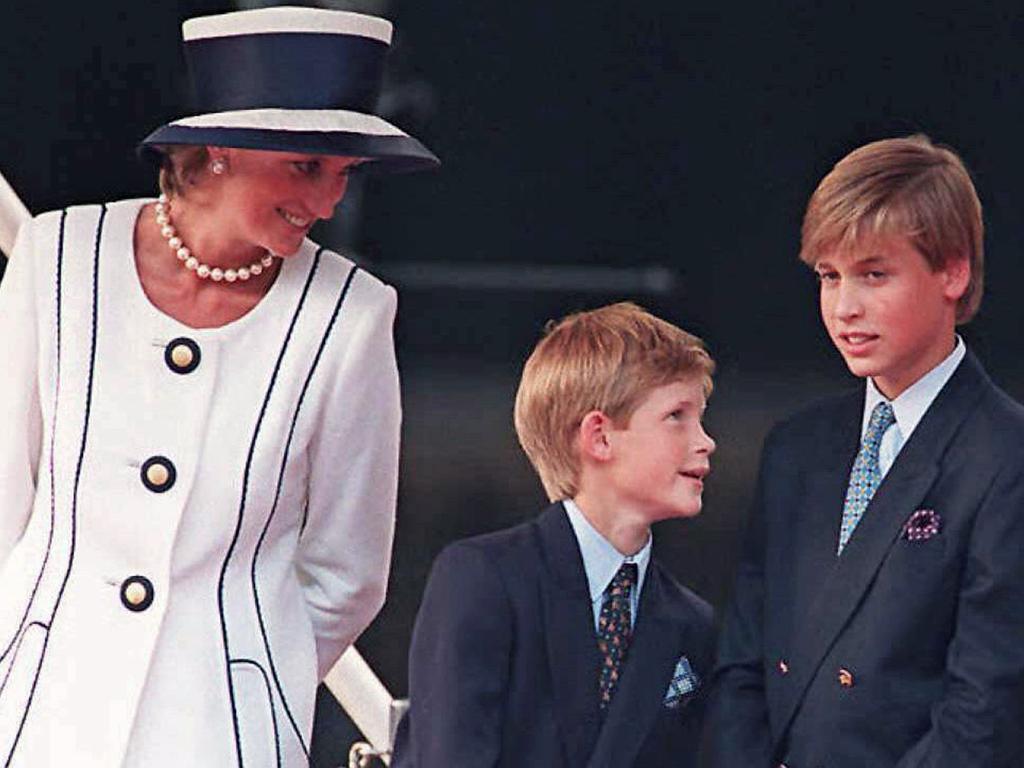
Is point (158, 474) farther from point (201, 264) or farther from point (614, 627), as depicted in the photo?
point (614, 627)

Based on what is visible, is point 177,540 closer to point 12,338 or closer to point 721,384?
point 12,338

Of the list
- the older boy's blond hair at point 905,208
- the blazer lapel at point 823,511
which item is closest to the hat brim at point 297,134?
the older boy's blond hair at point 905,208

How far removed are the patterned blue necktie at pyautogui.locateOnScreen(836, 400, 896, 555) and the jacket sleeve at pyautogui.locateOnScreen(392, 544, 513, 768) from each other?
357mm

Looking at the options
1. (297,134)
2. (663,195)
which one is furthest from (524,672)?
(663,195)

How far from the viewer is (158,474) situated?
3.03 metres

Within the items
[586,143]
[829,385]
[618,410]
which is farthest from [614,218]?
[618,410]

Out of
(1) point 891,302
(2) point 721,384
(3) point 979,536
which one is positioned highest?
(1) point 891,302

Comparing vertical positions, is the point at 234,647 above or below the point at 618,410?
below

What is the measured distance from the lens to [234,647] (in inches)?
120

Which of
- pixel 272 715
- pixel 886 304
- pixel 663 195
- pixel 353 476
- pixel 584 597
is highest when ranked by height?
pixel 886 304

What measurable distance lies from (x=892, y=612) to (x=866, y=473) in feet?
0.59

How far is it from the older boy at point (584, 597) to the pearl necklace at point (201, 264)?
12.9 inches

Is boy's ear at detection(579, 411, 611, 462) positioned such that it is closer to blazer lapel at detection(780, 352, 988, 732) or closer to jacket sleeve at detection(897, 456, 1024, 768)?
blazer lapel at detection(780, 352, 988, 732)

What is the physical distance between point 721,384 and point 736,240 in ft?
1.06
